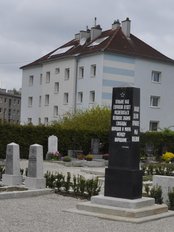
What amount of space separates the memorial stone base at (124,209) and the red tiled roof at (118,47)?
39.1 meters

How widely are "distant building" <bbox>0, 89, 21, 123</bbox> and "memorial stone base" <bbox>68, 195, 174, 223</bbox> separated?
115959 mm

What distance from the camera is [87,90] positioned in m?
51.8

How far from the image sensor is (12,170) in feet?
51.8

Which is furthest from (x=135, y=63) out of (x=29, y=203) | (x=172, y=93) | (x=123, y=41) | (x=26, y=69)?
(x=29, y=203)

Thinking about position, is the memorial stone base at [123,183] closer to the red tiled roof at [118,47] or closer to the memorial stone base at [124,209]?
the memorial stone base at [124,209]

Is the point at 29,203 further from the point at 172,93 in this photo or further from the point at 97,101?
the point at 172,93

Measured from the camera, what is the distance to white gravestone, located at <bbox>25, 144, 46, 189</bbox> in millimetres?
14805

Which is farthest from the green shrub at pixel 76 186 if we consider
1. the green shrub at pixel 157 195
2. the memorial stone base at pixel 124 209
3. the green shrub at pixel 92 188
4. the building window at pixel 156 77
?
the building window at pixel 156 77

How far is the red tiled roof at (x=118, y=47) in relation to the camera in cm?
5116

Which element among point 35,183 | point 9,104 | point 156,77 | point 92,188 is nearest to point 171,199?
point 92,188

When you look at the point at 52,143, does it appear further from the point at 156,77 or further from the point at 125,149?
the point at 156,77

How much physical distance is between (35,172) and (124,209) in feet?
15.5

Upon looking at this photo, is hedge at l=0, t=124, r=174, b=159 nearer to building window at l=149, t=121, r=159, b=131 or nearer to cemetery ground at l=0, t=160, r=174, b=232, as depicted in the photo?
building window at l=149, t=121, r=159, b=131

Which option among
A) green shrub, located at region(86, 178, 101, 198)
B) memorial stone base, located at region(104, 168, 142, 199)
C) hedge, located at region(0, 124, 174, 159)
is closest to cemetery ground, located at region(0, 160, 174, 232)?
memorial stone base, located at region(104, 168, 142, 199)
